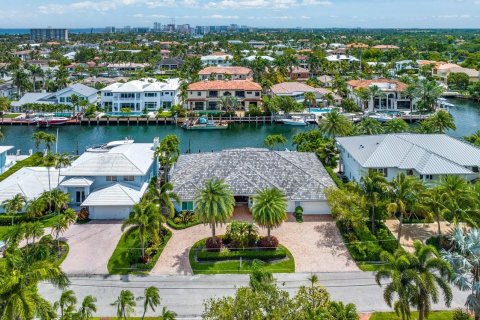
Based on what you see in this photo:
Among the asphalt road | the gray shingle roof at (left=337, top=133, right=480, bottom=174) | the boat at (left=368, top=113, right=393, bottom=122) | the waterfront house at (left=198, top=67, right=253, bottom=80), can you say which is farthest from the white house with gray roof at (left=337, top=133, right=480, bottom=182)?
the waterfront house at (left=198, top=67, right=253, bottom=80)

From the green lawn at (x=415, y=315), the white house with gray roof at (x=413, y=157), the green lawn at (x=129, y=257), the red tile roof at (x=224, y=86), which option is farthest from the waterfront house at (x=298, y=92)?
the green lawn at (x=415, y=315)

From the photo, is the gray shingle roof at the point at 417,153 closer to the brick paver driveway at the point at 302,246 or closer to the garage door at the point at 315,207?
the garage door at the point at 315,207

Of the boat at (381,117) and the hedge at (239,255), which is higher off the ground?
the boat at (381,117)

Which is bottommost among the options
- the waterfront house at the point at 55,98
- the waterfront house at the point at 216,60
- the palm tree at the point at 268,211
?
the palm tree at the point at 268,211

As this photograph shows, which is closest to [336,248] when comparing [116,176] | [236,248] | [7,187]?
[236,248]

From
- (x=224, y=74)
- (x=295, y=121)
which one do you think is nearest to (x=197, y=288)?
(x=295, y=121)

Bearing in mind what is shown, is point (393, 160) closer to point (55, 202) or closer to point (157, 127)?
point (55, 202)

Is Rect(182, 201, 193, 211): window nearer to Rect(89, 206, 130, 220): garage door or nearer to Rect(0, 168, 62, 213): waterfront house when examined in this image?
Rect(89, 206, 130, 220): garage door
